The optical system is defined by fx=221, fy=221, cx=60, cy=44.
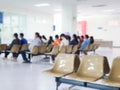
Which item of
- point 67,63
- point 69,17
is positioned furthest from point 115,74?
point 69,17

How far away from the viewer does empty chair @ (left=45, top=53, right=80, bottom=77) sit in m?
4.11

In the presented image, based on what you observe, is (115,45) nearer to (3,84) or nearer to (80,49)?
(80,49)

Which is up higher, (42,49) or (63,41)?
(63,41)

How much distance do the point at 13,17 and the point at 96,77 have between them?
1237cm

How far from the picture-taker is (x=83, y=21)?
866 inches

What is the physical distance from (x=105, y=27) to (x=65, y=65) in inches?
683

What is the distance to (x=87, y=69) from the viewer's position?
395cm

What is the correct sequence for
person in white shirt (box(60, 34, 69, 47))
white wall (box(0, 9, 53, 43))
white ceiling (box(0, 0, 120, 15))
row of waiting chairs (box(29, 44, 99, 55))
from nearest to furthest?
row of waiting chairs (box(29, 44, 99, 55)) → person in white shirt (box(60, 34, 69, 47)) → white ceiling (box(0, 0, 120, 15)) → white wall (box(0, 9, 53, 43))

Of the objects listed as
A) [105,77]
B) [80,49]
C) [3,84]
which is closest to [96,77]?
[105,77]

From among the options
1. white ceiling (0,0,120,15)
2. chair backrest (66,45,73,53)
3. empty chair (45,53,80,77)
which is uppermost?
white ceiling (0,0,120,15)

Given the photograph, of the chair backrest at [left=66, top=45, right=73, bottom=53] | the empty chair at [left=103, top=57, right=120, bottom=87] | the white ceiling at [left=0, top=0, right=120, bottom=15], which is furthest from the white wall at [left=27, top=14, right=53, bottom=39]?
the empty chair at [left=103, top=57, right=120, bottom=87]

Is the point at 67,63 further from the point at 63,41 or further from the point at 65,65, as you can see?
the point at 63,41

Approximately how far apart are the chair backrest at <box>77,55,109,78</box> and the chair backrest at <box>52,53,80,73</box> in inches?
6.0

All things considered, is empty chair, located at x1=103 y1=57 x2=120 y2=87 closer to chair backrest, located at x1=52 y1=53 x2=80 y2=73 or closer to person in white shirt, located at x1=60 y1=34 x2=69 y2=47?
chair backrest, located at x1=52 y1=53 x2=80 y2=73
